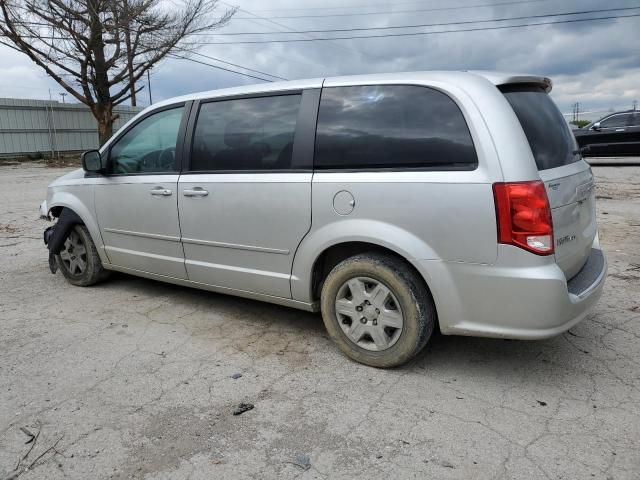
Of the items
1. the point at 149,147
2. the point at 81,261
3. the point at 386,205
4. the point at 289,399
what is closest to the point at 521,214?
the point at 386,205

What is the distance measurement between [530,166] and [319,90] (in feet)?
4.73

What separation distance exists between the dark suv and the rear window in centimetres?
1262

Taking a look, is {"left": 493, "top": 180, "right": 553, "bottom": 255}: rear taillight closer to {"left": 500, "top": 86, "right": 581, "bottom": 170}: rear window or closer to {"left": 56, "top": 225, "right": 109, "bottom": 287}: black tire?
{"left": 500, "top": 86, "right": 581, "bottom": 170}: rear window

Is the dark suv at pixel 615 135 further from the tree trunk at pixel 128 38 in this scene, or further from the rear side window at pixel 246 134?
the tree trunk at pixel 128 38

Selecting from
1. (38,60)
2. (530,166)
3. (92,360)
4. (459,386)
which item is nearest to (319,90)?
(530,166)

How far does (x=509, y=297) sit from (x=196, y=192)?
7.62ft

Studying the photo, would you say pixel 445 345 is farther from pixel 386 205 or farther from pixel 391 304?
pixel 386 205

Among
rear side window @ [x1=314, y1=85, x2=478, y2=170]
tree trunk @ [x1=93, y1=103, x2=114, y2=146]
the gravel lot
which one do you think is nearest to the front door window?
the gravel lot

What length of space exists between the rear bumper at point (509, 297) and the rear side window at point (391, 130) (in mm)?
569

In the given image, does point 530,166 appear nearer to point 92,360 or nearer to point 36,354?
point 92,360

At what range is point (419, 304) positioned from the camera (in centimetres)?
304

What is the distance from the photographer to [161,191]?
4.16m

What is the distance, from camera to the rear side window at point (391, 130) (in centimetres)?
Answer: 292

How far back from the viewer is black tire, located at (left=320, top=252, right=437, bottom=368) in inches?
120
